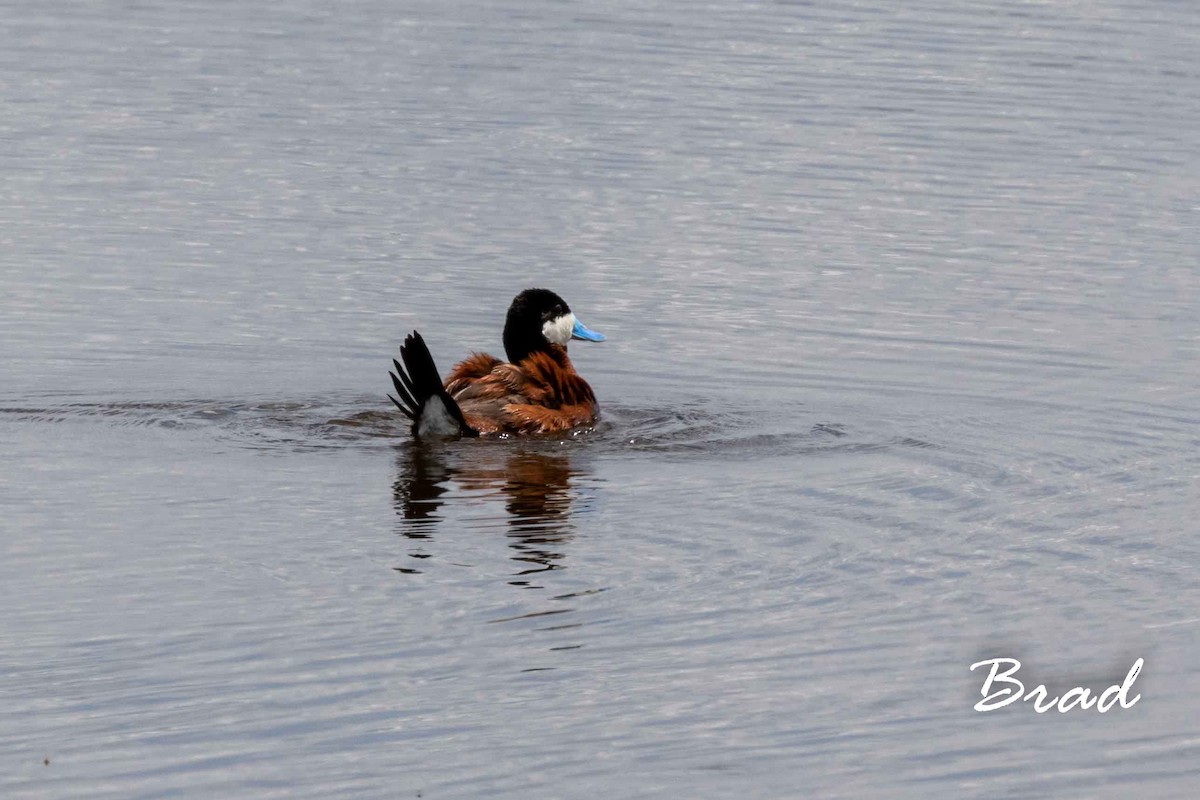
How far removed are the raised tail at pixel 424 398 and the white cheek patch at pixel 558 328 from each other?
106 cm

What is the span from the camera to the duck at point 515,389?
38.9 ft

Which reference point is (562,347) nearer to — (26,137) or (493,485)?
(493,485)

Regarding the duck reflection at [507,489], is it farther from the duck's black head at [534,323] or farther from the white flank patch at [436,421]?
the duck's black head at [534,323]

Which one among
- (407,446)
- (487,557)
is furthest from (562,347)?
(487,557)

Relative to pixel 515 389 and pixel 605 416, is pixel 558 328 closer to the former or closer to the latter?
pixel 605 416

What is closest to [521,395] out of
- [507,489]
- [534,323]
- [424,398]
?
[534,323]

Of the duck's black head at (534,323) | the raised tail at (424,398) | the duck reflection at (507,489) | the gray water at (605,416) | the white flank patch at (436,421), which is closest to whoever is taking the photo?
the gray water at (605,416)

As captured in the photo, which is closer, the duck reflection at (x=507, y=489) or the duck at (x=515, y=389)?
the duck reflection at (x=507, y=489)

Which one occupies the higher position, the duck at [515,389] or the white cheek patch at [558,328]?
the white cheek patch at [558,328]

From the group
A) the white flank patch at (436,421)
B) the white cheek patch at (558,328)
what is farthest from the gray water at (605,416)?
the white cheek patch at (558,328)

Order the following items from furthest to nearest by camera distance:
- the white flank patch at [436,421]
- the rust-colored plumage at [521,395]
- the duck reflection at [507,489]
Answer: the rust-colored plumage at [521,395] < the white flank patch at [436,421] < the duck reflection at [507,489]

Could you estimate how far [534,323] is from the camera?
510 inches

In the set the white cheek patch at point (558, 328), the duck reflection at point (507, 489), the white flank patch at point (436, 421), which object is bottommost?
the duck reflection at point (507, 489)

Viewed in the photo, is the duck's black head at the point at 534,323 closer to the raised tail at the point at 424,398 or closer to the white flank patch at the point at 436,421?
the raised tail at the point at 424,398
